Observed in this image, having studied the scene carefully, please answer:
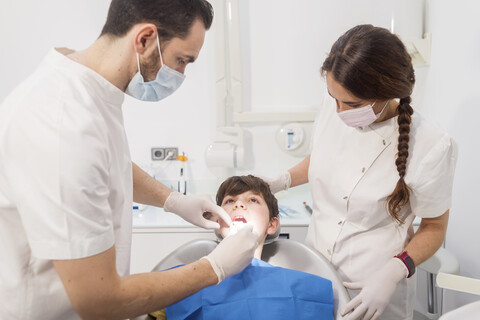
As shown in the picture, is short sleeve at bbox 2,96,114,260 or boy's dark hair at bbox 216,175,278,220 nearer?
short sleeve at bbox 2,96,114,260

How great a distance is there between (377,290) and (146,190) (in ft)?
2.85

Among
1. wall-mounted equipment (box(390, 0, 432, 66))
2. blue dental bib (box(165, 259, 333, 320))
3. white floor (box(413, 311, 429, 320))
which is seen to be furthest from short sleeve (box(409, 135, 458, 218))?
white floor (box(413, 311, 429, 320))

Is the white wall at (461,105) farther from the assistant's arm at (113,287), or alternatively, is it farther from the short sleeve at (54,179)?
the short sleeve at (54,179)

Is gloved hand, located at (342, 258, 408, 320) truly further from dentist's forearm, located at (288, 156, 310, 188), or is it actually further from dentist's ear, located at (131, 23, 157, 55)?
dentist's ear, located at (131, 23, 157, 55)

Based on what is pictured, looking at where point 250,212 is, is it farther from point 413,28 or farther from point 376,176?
point 413,28

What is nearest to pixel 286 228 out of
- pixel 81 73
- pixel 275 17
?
pixel 275 17

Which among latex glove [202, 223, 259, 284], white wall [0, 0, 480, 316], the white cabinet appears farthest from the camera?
white wall [0, 0, 480, 316]

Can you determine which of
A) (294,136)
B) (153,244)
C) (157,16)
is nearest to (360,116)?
(157,16)

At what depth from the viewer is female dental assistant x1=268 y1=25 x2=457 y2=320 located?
1139 millimetres

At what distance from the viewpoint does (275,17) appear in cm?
231

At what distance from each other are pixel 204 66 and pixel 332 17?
2.73 feet

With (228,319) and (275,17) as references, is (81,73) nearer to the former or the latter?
(228,319)

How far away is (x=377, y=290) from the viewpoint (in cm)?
117

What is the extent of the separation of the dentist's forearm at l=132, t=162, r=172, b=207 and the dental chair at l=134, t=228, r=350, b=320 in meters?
0.23
